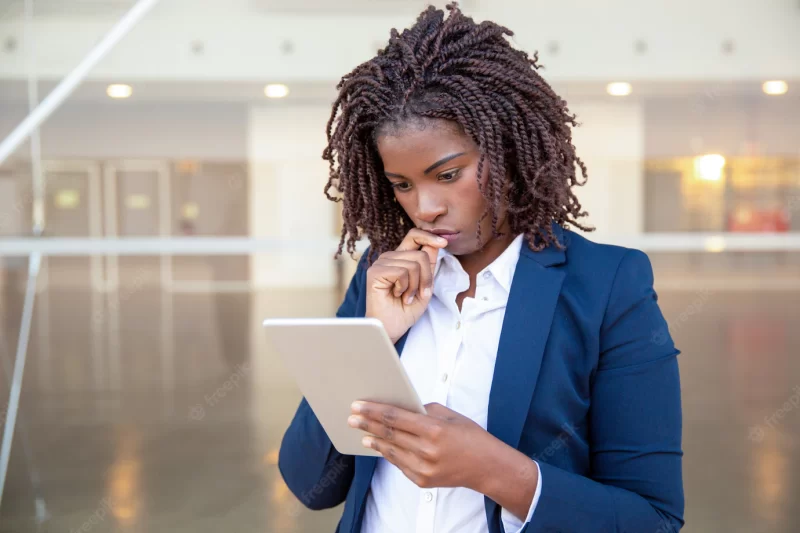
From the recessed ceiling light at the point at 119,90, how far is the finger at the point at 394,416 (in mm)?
5986

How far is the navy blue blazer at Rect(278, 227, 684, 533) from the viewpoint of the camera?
0.98 m

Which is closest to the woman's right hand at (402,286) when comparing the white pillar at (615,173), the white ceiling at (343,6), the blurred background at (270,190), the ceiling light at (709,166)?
the blurred background at (270,190)

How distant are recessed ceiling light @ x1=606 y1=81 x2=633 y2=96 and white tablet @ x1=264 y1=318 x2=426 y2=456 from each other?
17.9 feet

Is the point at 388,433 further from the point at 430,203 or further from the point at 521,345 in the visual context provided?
the point at 430,203

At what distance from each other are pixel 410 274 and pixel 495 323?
15 cm

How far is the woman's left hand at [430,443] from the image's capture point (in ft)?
2.84

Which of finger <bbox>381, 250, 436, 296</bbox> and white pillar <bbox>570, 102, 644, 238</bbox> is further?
white pillar <bbox>570, 102, 644, 238</bbox>


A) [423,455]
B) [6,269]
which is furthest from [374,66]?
[6,269]

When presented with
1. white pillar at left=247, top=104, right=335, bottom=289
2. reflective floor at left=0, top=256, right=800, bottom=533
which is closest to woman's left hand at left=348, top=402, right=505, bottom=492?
reflective floor at left=0, top=256, right=800, bottom=533

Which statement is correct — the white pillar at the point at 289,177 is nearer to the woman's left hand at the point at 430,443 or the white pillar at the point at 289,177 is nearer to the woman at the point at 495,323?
the woman at the point at 495,323

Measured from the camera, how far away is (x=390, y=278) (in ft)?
3.62

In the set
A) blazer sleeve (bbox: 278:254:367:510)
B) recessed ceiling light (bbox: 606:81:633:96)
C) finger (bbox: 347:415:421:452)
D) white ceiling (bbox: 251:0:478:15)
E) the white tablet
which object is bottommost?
blazer sleeve (bbox: 278:254:367:510)

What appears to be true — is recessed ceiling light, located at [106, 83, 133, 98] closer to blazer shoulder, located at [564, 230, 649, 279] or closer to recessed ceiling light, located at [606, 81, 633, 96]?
recessed ceiling light, located at [606, 81, 633, 96]

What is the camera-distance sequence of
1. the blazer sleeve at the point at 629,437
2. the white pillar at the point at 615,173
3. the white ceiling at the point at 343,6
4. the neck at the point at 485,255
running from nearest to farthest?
the blazer sleeve at the point at 629,437 → the neck at the point at 485,255 → the white ceiling at the point at 343,6 → the white pillar at the point at 615,173
